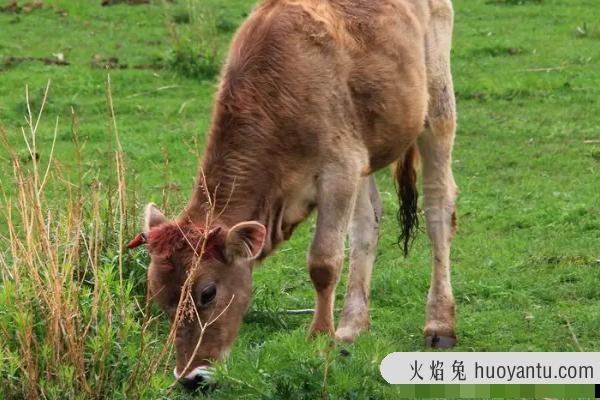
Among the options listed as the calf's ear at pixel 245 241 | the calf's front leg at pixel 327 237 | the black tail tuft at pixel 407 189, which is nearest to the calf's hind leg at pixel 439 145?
the black tail tuft at pixel 407 189

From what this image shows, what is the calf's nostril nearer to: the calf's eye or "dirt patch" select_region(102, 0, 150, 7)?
the calf's eye

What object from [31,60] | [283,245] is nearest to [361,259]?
[283,245]

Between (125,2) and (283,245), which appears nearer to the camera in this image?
(283,245)

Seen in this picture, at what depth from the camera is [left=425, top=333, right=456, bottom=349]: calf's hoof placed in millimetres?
8055

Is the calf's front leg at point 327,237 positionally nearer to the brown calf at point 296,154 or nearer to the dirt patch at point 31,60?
the brown calf at point 296,154

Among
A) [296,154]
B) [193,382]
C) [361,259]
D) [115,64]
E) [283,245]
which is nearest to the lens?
[193,382]

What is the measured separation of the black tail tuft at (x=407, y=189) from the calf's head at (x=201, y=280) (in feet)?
6.99

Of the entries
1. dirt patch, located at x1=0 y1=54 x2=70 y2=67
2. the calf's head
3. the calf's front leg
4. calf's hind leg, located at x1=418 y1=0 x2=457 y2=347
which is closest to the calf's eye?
the calf's head

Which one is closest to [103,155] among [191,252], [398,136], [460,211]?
[460,211]

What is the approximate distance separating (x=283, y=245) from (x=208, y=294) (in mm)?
3429

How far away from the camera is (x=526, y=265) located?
9.45 meters

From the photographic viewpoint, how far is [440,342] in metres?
8.08

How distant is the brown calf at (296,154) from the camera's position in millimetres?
6863

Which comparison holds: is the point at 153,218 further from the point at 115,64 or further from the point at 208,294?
the point at 115,64
